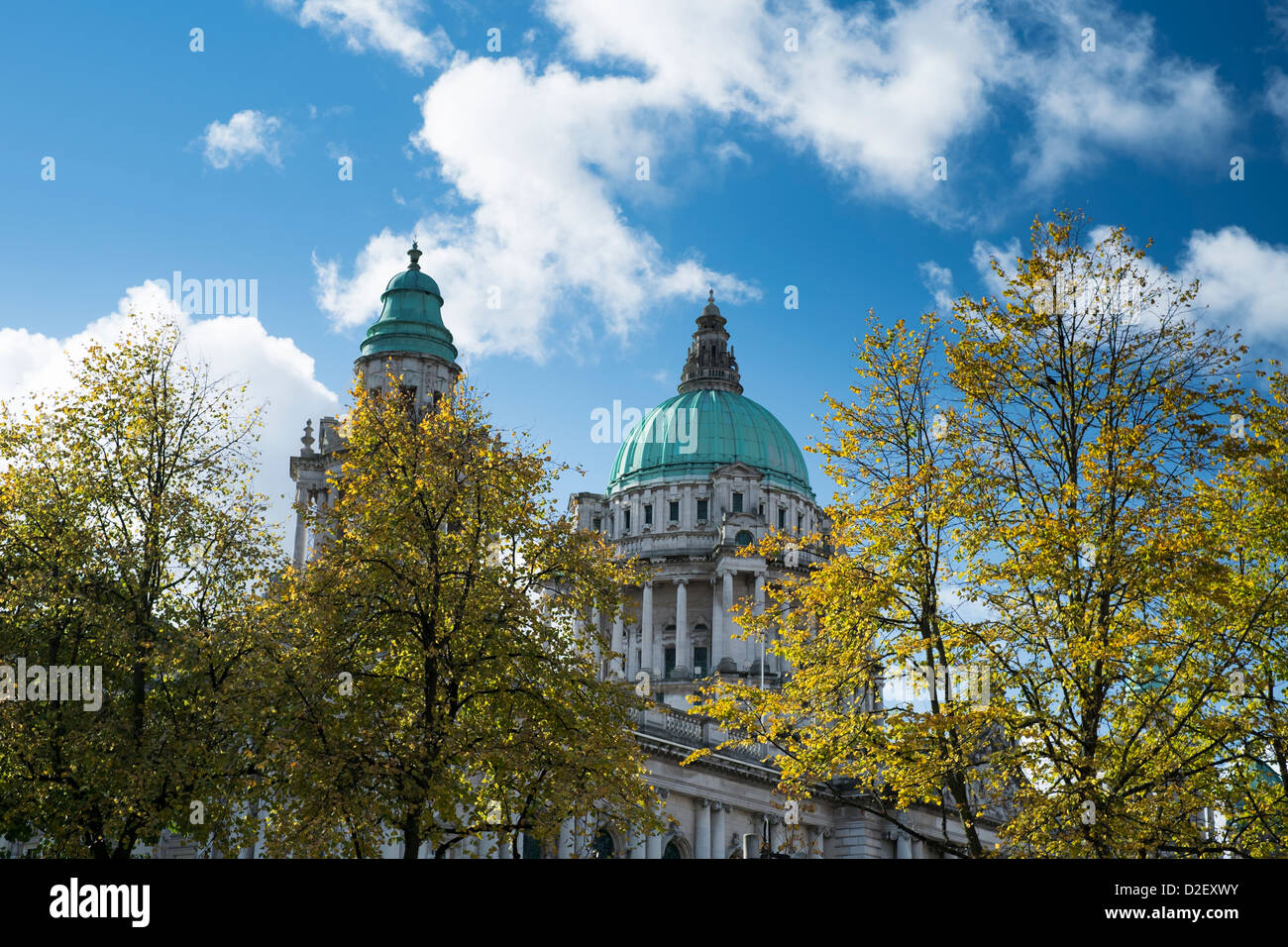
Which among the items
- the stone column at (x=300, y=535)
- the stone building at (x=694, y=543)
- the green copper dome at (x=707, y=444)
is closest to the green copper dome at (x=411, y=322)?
the stone building at (x=694, y=543)

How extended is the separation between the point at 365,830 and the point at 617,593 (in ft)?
28.1

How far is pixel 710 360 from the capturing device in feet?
418

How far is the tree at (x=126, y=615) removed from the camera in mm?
26453

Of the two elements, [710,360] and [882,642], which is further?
[710,360]

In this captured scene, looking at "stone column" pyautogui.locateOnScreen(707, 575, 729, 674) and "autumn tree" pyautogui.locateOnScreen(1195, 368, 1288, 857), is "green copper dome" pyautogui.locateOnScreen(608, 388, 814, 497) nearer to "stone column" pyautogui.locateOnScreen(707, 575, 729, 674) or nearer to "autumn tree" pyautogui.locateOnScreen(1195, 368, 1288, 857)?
"stone column" pyautogui.locateOnScreen(707, 575, 729, 674)

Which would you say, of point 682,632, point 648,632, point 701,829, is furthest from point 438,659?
point 648,632

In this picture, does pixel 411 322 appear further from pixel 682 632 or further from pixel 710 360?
pixel 710 360

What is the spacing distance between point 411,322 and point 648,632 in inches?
1839

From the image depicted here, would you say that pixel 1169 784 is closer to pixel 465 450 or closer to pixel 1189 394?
pixel 1189 394

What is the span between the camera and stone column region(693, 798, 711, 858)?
58.9 metres

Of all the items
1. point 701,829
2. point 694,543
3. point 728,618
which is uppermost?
point 694,543

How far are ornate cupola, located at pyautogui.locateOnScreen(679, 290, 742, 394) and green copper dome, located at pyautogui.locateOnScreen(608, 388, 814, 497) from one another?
1887mm

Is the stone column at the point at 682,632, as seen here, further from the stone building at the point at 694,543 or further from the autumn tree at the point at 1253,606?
the autumn tree at the point at 1253,606
